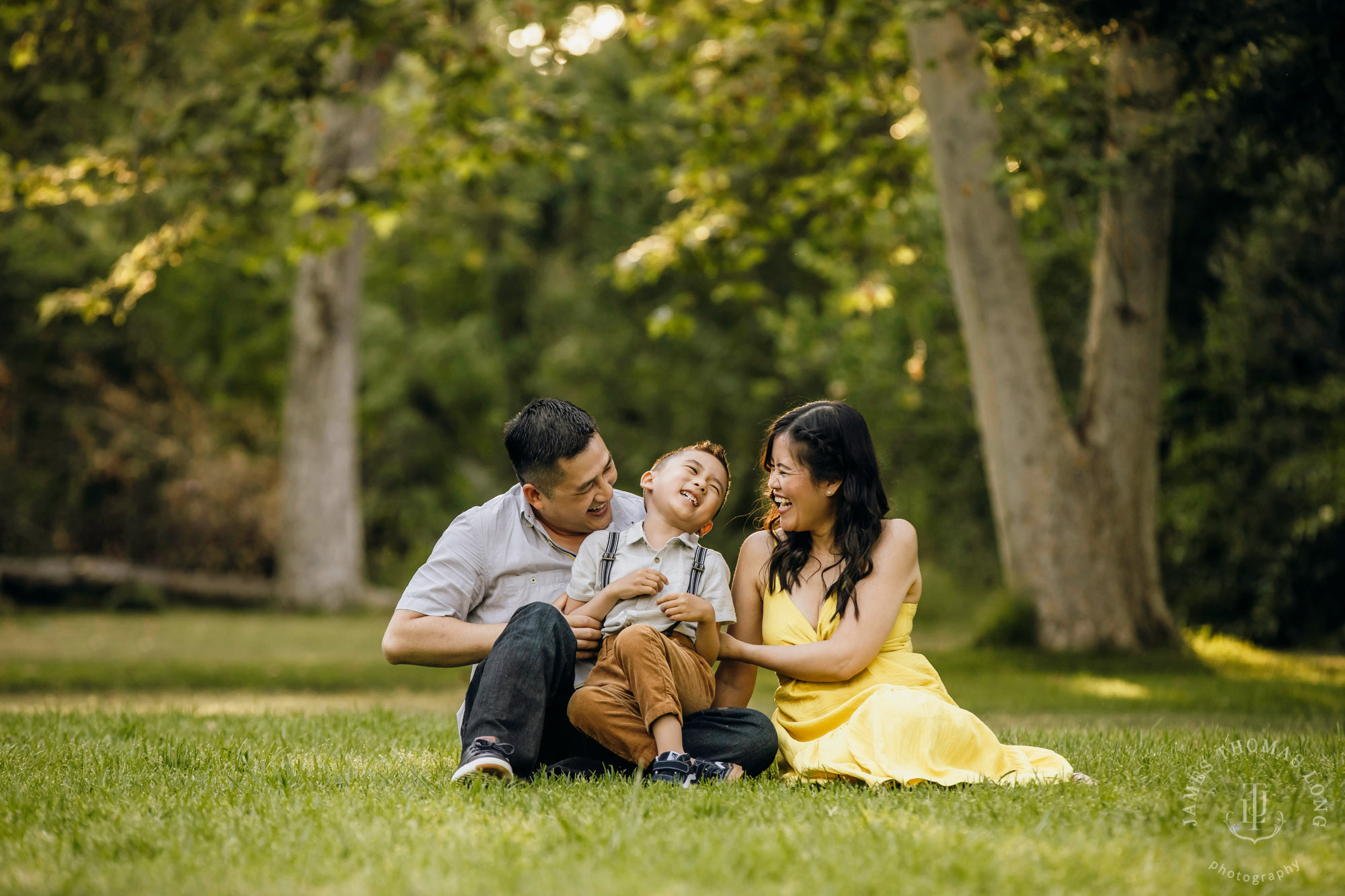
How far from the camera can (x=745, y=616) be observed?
4.25m

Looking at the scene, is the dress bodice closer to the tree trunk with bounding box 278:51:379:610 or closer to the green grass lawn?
the green grass lawn

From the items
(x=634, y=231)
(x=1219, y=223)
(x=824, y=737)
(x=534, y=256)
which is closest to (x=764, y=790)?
(x=824, y=737)

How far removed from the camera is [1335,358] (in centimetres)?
1145

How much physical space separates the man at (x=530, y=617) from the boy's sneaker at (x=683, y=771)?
0.34 feet

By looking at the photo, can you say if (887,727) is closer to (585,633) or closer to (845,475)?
(845,475)

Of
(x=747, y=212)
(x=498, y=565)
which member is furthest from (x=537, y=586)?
(x=747, y=212)

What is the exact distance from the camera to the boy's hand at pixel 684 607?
376cm

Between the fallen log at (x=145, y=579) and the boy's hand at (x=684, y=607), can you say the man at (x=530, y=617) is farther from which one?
the fallen log at (x=145, y=579)

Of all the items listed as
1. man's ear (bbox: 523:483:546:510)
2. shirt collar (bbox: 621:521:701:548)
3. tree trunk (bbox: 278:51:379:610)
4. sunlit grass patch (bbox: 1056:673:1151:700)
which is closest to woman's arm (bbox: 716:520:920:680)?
shirt collar (bbox: 621:521:701:548)

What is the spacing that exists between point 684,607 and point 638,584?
165mm

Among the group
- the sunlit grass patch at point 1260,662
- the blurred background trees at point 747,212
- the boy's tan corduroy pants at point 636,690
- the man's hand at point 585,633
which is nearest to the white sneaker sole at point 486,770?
the boy's tan corduroy pants at point 636,690

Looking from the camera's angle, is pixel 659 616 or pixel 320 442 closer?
pixel 659 616

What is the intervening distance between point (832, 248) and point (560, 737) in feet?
32.1

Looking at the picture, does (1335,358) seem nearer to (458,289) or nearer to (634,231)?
(634,231)
